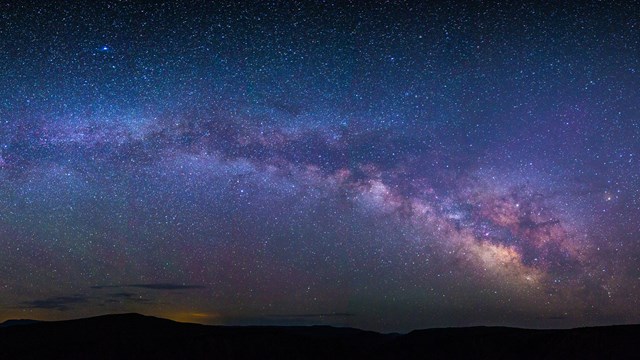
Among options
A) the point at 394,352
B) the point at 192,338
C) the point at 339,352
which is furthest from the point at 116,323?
the point at 394,352

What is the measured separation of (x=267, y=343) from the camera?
52.8 m

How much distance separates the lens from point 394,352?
2303 inches

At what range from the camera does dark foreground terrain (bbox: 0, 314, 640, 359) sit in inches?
1852

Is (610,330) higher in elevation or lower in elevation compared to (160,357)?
higher

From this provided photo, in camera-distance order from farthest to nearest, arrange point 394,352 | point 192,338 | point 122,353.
Answer: point 394,352 < point 192,338 < point 122,353

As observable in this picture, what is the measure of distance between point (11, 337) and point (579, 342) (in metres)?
47.4

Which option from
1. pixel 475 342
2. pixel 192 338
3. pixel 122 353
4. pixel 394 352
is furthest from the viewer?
pixel 394 352

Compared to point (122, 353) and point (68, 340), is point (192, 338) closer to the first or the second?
point (122, 353)

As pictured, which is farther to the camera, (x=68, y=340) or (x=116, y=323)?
(x=116, y=323)

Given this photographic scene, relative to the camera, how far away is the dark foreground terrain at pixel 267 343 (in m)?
47.0

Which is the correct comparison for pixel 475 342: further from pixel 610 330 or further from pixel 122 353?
pixel 122 353

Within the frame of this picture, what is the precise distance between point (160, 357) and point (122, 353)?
2803 millimetres

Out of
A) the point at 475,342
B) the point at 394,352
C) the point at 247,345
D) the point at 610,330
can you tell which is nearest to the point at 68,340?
the point at 247,345

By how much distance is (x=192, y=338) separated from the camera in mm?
50562
